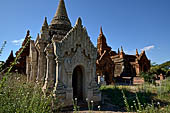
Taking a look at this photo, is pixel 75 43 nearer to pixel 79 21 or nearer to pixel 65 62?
pixel 65 62

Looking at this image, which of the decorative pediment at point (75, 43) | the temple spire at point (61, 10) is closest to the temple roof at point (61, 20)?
the temple spire at point (61, 10)

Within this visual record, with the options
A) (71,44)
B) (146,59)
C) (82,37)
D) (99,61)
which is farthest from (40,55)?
(146,59)

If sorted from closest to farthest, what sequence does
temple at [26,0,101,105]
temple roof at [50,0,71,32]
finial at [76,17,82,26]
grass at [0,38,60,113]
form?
grass at [0,38,60,113] → temple at [26,0,101,105] → finial at [76,17,82,26] → temple roof at [50,0,71,32]

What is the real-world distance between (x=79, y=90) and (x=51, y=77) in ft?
7.91

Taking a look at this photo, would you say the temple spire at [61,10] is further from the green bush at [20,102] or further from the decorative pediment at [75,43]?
the green bush at [20,102]

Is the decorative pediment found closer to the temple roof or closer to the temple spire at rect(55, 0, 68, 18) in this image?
the temple roof

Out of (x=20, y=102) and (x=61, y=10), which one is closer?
(x=20, y=102)

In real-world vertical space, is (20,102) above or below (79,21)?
below

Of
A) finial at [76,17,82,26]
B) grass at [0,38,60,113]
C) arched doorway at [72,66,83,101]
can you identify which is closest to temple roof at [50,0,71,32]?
finial at [76,17,82,26]

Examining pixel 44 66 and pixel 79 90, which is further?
pixel 79 90

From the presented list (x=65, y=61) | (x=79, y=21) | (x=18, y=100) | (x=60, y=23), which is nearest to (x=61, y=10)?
(x=60, y=23)

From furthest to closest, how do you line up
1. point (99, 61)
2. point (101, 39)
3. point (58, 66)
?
point (101, 39) → point (99, 61) → point (58, 66)

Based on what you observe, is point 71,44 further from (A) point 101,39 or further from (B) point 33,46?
(A) point 101,39

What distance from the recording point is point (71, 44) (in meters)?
7.82
